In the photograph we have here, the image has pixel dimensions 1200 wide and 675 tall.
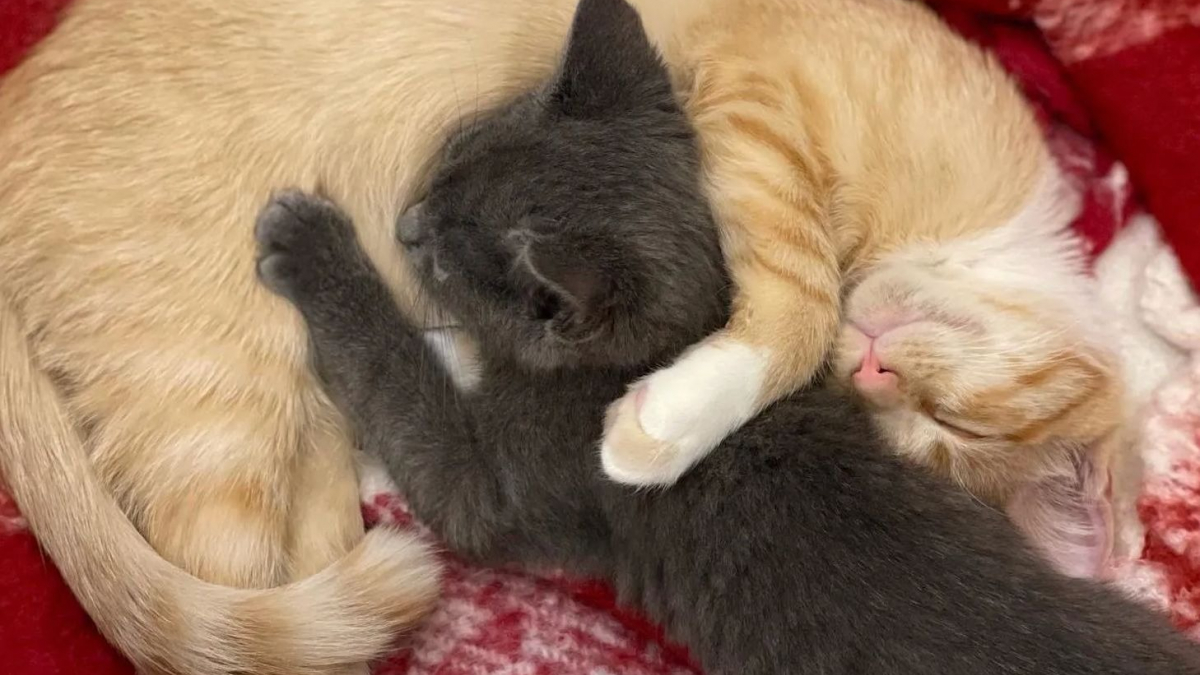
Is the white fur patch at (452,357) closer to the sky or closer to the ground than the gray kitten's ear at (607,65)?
closer to the ground

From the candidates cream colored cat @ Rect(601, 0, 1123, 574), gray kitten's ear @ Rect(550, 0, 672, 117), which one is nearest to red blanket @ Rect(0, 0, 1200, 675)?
cream colored cat @ Rect(601, 0, 1123, 574)

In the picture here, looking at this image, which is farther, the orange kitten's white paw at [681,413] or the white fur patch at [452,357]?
the white fur patch at [452,357]

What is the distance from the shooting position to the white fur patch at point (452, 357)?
143 cm

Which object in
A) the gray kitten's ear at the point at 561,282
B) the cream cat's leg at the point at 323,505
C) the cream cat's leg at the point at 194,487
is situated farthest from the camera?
the cream cat's leg at the point at 323,505

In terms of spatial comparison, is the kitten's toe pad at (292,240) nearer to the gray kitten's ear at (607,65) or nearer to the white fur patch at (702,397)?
the gray kitten's ear at (607,65)

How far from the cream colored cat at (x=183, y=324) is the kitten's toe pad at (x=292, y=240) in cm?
2

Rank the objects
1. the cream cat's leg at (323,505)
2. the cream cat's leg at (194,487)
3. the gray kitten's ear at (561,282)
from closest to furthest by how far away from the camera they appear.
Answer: the gray kitten's ear at (561,282) < the cream cat's leg at (194,487) < the cream cat's leg at (323,505)

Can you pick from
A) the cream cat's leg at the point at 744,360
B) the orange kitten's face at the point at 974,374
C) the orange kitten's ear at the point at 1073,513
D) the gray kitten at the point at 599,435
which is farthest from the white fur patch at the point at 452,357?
the orange kitten's ear at the point at 1073,513

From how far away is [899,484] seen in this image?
1.24 meters

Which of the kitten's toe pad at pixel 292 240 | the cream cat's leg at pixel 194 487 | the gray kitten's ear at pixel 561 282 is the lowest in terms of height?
the cream cat's leg at pixel 194 487

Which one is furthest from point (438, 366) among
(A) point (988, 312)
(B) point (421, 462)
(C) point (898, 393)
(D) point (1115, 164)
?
(D) point (1115, 164)

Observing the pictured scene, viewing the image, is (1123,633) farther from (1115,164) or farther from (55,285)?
(55,285)

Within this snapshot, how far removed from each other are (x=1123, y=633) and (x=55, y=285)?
123cm

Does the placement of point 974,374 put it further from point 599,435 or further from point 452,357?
point 452,357
